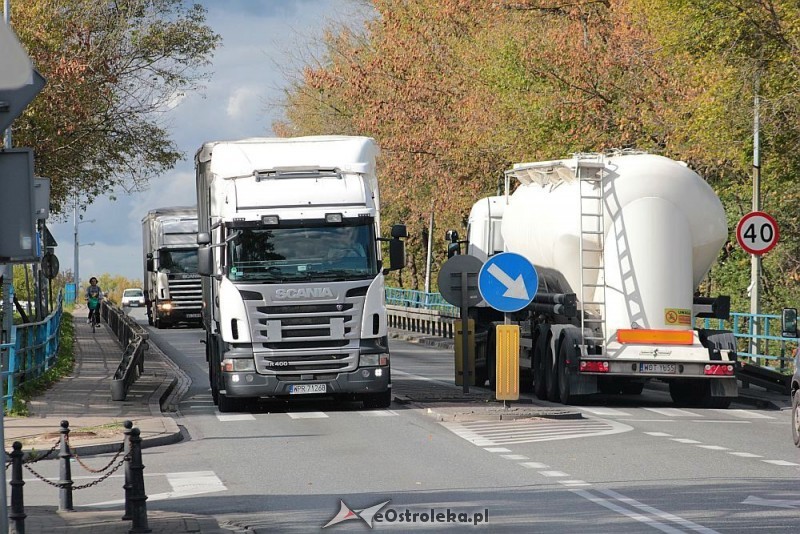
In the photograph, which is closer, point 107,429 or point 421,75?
point 107,429

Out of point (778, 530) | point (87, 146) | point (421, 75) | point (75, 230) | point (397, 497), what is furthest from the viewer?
point (75, 230)

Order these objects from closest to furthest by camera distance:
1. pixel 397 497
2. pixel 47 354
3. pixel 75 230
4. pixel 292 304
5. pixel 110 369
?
pixel 397 497 → pixel 292 304 → pixel 47 354 → pixel 110 369 → pixel 75 230

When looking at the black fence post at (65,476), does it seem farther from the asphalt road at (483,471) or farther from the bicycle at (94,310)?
the bicycle at (94,310)

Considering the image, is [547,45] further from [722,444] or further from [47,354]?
[722,444]

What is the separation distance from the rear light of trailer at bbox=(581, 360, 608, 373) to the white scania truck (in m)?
2.92

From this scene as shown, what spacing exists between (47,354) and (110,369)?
3.94m

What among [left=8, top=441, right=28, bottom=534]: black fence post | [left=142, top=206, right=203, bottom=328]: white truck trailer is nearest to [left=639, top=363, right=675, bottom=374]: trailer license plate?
[left=8, top=441, right=28, bottom=534]: black fence post

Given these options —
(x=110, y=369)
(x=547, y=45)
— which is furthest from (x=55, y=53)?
(x=547, y=45)

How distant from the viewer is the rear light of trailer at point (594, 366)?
73.2 feet

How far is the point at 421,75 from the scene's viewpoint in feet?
165

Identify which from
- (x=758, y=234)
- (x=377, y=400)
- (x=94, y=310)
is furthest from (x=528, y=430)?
(x=94, y=310)

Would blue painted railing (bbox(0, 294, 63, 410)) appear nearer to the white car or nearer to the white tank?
the white tank

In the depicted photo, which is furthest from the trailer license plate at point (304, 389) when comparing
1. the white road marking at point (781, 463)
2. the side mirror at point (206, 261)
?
the white road marking at point (781, 463)

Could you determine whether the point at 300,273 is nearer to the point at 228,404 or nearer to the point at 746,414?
the point at 228,404
